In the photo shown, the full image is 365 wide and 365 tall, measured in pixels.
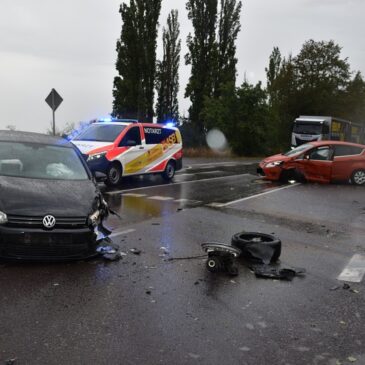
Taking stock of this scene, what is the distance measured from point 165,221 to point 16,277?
421cm

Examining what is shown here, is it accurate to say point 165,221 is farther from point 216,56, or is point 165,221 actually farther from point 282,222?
point 216,56

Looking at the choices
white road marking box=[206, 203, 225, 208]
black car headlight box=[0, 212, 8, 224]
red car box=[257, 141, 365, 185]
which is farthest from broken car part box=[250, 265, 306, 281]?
red car box=[257, 141, 365, 185]

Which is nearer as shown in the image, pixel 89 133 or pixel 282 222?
pixel 282 222

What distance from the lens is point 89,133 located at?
582 inches

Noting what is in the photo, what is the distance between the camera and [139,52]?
1403 inches

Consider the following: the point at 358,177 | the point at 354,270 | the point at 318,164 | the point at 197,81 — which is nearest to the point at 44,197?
the point at 354,270

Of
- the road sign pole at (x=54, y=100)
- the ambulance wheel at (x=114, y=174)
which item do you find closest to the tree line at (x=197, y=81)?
the road sign pole at (x=54, y=100)

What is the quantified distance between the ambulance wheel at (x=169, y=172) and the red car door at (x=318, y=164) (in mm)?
4355

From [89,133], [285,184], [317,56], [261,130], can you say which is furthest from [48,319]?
[317,56]

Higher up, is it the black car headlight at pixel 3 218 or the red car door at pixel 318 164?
the black car headlight at pixel 3 218

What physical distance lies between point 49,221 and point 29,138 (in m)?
2.47

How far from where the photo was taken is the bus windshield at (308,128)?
35281mm

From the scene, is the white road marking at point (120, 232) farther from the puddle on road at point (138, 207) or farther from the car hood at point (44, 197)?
the car hood at point (44, 197)

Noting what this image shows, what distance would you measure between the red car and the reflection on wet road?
0.88 metres
